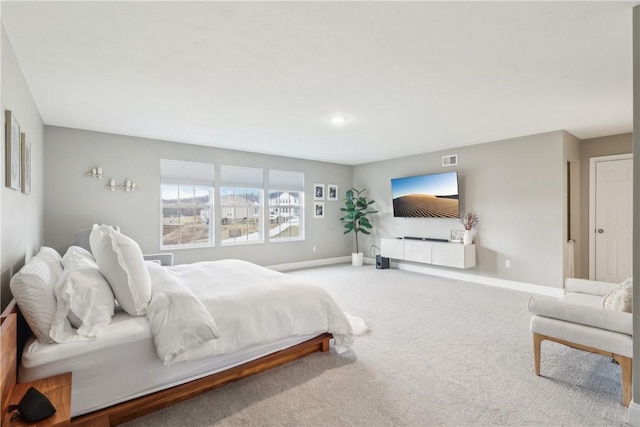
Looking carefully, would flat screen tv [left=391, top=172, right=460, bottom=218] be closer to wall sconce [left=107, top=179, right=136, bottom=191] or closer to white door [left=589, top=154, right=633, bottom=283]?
A: white door [left=589, top=154, right=633, bottom=283]

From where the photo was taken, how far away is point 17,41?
2.21 m

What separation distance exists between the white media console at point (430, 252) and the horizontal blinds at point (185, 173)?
383cm

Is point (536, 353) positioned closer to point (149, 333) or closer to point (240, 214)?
point (149, 333)

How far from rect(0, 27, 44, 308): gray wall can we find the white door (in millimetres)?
7280

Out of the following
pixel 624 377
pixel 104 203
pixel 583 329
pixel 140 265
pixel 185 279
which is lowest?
pixel 624 377

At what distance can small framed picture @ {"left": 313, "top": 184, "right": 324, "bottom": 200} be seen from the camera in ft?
24.1

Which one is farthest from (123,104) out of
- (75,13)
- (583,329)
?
(583,329)

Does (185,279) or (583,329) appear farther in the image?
(185,279)

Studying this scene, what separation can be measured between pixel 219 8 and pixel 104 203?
160 inches

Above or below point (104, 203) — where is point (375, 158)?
above

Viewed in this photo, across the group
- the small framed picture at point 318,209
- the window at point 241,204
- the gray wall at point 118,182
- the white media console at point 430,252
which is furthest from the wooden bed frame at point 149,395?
the small framed picture at point 318,209

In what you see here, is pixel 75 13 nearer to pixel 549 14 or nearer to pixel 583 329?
pixel 549 14

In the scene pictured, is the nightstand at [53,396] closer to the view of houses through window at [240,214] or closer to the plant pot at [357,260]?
the view of houses through window at [240,214]

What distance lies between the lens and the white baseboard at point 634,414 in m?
1.86
